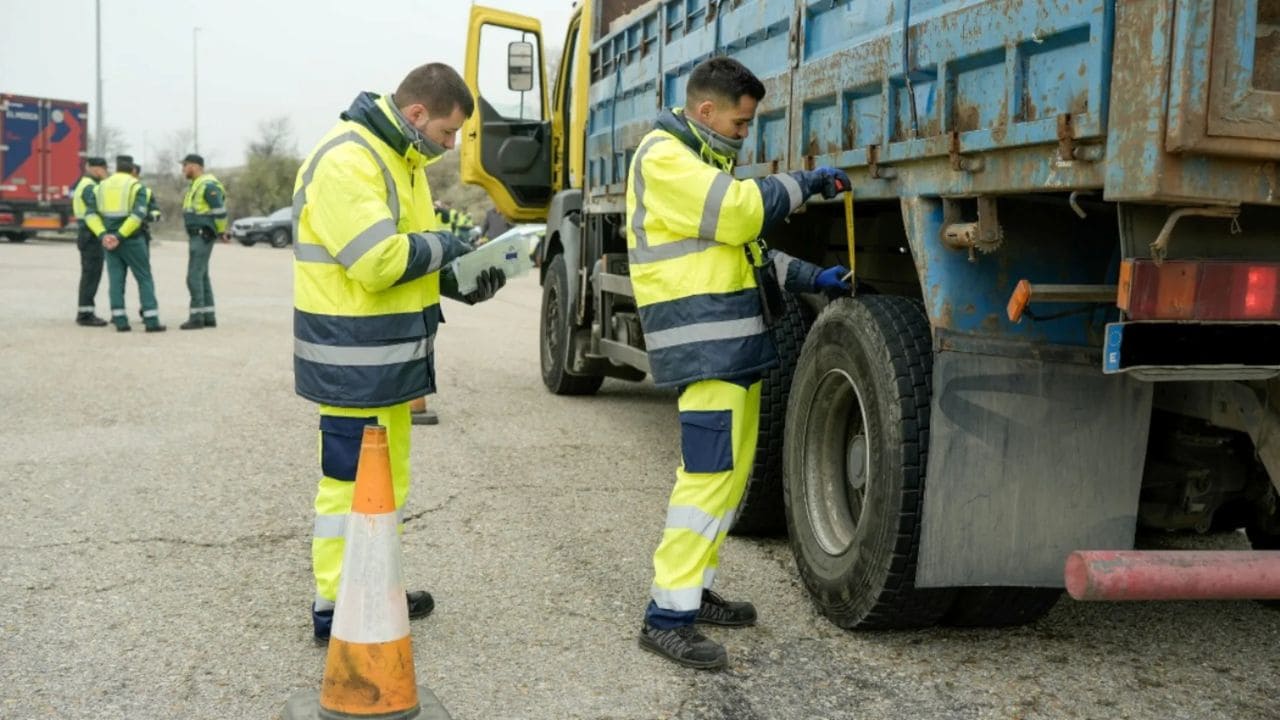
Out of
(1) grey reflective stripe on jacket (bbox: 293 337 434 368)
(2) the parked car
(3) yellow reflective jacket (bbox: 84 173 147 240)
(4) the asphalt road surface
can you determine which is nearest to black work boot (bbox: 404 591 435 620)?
(4) the asphalt road surface

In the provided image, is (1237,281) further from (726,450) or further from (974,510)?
(726,450)

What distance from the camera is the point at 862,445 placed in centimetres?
418

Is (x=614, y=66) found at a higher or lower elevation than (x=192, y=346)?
higher

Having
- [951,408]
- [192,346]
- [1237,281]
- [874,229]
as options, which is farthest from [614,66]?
[192,346]

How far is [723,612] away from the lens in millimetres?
→ 4164

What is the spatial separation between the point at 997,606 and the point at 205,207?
1051cm

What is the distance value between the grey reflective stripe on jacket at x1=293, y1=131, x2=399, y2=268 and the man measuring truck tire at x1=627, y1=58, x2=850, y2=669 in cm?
75

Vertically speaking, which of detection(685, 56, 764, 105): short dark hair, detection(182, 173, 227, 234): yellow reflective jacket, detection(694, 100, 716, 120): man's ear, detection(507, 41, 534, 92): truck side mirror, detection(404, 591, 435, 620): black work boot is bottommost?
detection(404, 591, 435, 620): black work boot

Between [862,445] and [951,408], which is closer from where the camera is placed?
[951,408]

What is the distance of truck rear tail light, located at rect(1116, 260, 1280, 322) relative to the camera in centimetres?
291

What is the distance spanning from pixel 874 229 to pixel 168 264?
2405 centimetres

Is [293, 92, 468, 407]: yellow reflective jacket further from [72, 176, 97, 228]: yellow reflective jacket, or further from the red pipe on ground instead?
[72, 176, 97, 228]: yellow reflective jacket

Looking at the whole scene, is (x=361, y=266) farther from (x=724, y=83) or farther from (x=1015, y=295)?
(x=1015, y=295)

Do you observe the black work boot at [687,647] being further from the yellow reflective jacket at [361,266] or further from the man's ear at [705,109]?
the man's ear at [705,109]
